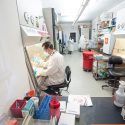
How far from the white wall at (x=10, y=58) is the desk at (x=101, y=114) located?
2.38ft

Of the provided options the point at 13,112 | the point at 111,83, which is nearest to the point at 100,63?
the point at 111,83

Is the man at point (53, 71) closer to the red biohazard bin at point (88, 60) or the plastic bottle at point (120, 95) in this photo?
the plastic bottle at point (120, 95)

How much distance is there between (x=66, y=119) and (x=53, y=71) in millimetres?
1439

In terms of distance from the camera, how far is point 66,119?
3.67 feet

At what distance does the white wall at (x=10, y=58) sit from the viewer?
1.15 metres

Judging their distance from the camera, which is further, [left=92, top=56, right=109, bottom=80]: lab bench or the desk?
[left=92, top=56, right=109, bottom=80]: lab bench

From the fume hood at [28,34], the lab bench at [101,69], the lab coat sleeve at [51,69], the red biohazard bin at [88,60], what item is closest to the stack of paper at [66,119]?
the fume hood at [28,34]

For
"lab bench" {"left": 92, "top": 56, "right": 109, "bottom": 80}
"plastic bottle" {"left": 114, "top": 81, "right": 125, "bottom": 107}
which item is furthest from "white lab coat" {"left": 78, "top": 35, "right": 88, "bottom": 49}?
"plastic bottle" {"left": 114, "top": 81, "right": 125, "bottom": 107}

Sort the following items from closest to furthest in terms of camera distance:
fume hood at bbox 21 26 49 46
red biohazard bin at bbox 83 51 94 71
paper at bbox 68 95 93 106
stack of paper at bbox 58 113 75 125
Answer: stack of paper at bbox 58 113 75 125, paper at bbox 68 95 93 106, fume hood at bbox 21 26 49 46, red biohazard bin at bbox 83 51 94 71

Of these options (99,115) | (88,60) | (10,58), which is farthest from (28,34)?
(88,60)

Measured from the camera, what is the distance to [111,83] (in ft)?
12.6

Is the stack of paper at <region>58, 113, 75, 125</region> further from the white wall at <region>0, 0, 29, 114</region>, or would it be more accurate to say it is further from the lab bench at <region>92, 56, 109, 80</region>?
the lab bench at <region>92, 56, 109, 80</region>

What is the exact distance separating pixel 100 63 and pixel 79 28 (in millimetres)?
7990

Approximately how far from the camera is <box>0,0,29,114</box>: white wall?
3.77ft
